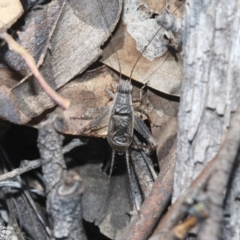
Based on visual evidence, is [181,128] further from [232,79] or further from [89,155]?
[89,155]

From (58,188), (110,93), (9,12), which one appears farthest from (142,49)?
(58,188)

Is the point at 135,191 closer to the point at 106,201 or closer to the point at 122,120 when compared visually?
the point at 106,201

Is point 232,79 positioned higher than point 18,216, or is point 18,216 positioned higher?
point 232,79

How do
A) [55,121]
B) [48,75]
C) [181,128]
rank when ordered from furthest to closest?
[48,75], [181,128], [55,121]

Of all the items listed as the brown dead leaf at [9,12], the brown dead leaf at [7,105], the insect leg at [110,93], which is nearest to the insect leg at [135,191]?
the insect leg at [110,93]

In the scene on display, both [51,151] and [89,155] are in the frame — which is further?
[89,155]

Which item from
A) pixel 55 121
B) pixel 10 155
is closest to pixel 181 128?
pixel 55 121

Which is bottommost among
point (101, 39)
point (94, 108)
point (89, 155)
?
point (89, 155)

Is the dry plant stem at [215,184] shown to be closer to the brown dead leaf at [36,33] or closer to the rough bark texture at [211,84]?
the rough bark texture at [211,84]
